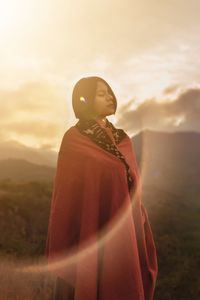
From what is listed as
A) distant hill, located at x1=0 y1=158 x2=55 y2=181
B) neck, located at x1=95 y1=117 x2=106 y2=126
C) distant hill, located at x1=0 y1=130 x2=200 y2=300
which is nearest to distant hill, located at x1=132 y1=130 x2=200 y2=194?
distant hill, located at x1=0 y1=158 x2=55 y2=181

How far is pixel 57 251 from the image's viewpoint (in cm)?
438

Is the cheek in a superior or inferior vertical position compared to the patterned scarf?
superior

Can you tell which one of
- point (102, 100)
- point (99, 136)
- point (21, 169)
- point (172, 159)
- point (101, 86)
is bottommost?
point (99, 136)

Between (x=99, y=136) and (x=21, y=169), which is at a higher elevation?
(x=21, y=169)

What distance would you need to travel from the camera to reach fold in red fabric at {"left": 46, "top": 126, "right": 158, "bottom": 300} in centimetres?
426

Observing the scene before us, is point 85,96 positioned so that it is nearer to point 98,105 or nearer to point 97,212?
point 98,105

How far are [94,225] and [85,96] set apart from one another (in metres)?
1.00

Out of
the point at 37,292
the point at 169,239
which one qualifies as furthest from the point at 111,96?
the point at 169,239

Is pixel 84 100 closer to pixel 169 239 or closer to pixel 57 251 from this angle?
pixel 57 251

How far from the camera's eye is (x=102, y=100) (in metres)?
4.46

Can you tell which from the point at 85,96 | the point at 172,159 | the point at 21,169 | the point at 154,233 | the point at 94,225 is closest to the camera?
the point at 94,225

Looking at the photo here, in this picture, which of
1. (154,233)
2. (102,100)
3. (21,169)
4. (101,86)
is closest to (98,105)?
(102,100)

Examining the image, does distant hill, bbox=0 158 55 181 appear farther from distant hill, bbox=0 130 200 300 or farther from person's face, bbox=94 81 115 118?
person's face, bbox=94 81 115 118

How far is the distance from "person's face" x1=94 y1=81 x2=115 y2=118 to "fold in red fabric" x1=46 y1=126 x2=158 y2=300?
0.25m
